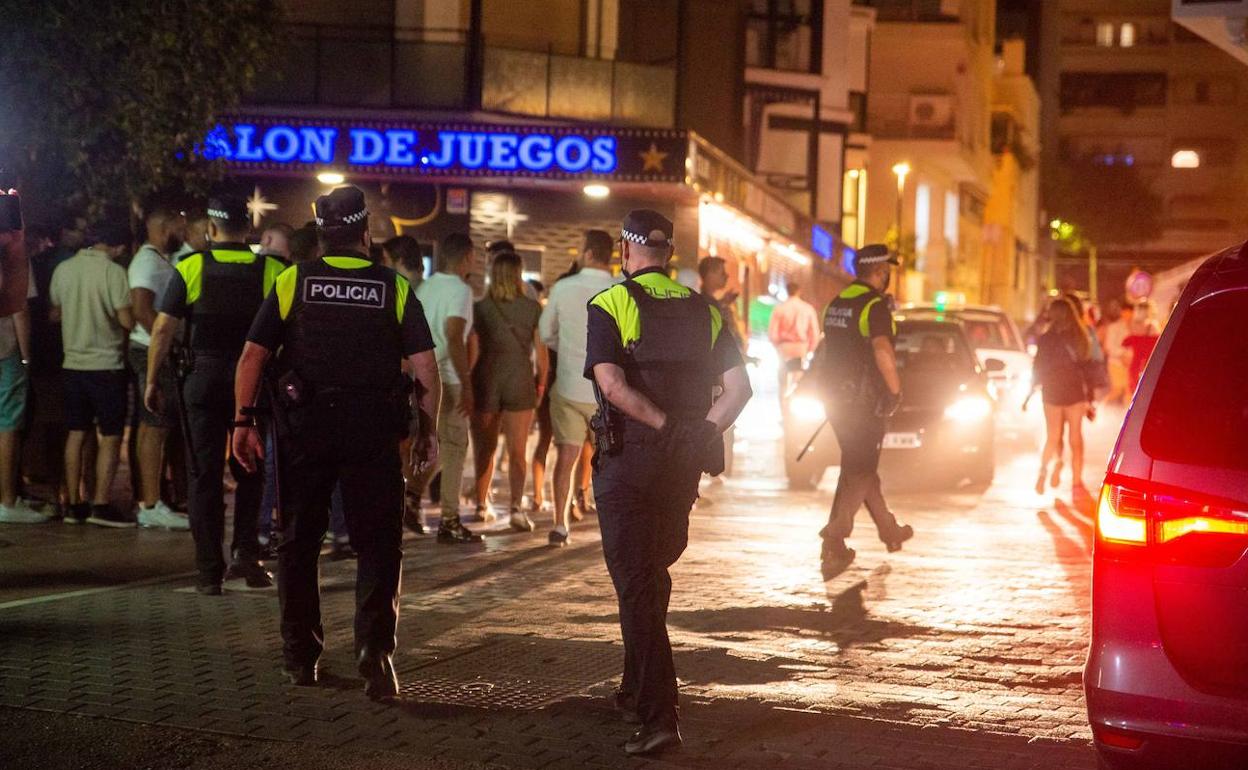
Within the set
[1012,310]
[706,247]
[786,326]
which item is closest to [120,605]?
[786,326]

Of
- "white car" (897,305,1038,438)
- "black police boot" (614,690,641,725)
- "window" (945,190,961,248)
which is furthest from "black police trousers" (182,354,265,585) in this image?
"window" (945,190,961,248)

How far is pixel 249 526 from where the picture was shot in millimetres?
9336

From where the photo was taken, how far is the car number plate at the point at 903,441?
1594 cm

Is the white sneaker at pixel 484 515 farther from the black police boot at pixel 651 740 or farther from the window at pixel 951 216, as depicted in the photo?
the window at pixel 951 216

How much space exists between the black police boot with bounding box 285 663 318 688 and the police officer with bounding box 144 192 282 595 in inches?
85.8

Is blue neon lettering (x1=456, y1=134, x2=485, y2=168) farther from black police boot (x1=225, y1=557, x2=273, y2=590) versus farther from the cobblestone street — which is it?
black police boot (x1=225, y1=557, x2=273, y2=590)

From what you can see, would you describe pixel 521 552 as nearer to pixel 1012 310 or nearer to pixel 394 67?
pixel 394 67

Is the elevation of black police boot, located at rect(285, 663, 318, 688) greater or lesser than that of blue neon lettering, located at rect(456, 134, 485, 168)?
lesser

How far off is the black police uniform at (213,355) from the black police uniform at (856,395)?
11.2 feet

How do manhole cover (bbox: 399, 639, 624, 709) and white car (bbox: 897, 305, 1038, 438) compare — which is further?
white car (bbox: 897, 305, 1038, 438)

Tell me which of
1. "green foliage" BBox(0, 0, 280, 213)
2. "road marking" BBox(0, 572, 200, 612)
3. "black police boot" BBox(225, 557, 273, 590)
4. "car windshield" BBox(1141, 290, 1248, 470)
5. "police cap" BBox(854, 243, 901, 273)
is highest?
"green foliage" BBox(0, 0, 280, 213)

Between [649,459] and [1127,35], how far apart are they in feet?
408

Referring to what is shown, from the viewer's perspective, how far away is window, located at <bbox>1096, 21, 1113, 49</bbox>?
404 ft

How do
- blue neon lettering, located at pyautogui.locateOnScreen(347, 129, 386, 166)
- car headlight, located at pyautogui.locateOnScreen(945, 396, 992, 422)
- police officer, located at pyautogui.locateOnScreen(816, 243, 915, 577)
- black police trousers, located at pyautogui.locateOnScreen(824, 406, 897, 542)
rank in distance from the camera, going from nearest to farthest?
police officer, located at pyautogui.locateOnScreen(816, 243, 915, 577) < black police trousers, located at pyautogui.locateOnScreen(824, 406, 897, 542) < car headlight, located at pyautogui.locateOnScreen(945, 396, 992, 422) < blue neon lettering, located at pyautogui.locateOnScreen(347, 129, 386, 166)
